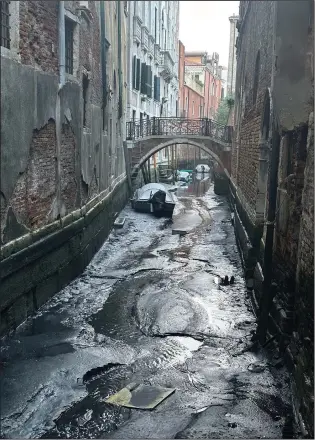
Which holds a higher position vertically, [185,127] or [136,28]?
[136,28]

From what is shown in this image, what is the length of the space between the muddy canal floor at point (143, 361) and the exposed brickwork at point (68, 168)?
150cm

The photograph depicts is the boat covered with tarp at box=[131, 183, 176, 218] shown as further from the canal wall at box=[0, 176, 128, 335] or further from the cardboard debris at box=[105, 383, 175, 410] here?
the cardboard debris at box=[105, 383, 175, 410]

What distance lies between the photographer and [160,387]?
5000 millimetres

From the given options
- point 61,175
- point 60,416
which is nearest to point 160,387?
point 60,416

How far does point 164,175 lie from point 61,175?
19801 millimetres

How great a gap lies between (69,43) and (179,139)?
40.9 ft

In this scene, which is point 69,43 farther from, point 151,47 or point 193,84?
point 193,84

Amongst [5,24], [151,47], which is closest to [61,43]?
[5,24]

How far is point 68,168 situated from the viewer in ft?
28.3

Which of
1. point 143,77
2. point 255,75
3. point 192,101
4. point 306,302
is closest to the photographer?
point 306,302

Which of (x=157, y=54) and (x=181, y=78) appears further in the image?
(x=181, y=78)

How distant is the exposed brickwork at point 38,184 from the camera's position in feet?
21.3

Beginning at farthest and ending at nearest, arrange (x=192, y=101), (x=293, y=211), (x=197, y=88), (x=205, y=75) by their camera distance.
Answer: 1. (x=205, y=75)
2. (x=197, y=88)
3. (x=192, y=101)
4. (x=293, y=211)

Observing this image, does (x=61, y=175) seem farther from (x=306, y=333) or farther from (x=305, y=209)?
(x=306, y=333)
